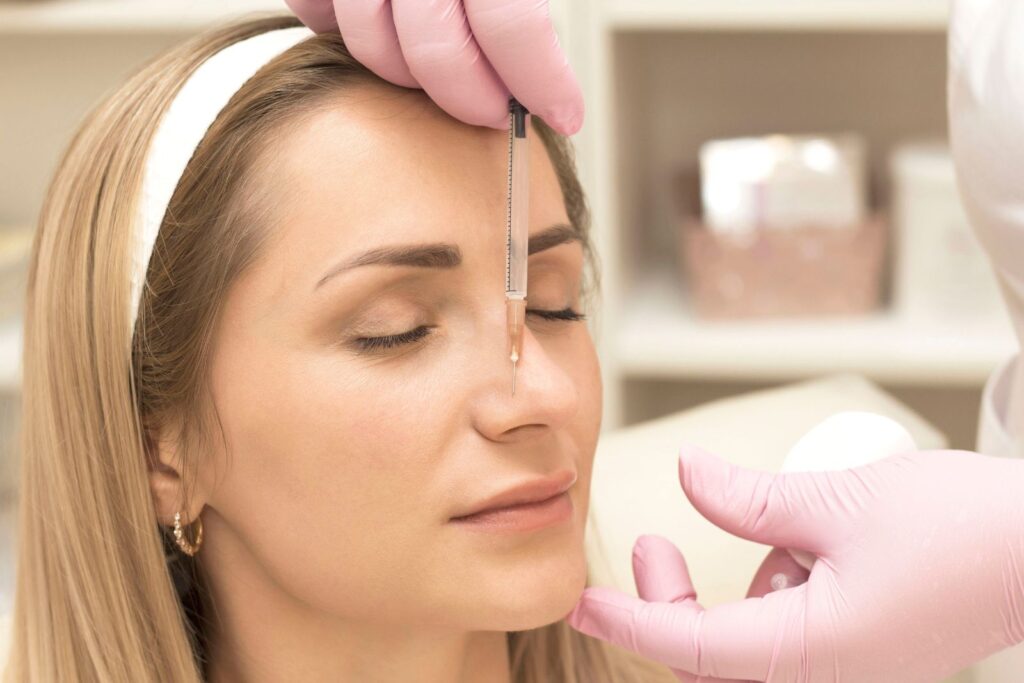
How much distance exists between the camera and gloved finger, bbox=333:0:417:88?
92 centimetres

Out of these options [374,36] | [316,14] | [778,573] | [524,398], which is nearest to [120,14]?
[316,14]

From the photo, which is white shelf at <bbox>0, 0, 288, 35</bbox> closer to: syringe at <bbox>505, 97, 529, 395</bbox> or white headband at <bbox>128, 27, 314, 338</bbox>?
white headband at <bbox>128, 27, 314, 338</bbox>

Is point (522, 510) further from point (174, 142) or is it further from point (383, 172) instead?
point (174, 142)

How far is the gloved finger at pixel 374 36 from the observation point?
0.92 meters

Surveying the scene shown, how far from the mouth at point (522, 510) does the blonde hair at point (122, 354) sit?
9.0 inches

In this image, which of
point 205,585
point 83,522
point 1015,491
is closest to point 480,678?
point 205,585

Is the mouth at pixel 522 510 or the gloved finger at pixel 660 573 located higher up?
the mouth at pixel 522 510

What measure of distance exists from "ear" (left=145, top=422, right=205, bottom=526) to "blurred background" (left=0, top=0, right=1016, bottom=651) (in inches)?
29.6

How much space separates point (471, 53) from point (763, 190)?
1.16 m

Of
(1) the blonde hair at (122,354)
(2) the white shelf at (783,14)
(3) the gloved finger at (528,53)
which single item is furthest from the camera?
(2) the white shelf at (783,14)

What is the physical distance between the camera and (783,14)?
6.04 ft

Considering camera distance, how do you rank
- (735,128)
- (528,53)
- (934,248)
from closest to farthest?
1. (528,53)
2. (934,248)
3. (735,128)

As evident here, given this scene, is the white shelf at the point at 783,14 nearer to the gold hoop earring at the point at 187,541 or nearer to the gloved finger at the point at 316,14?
the gloved finger at the point at 316,14

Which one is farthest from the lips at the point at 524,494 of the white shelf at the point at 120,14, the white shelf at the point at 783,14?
the white shelf at the point at 120,14
